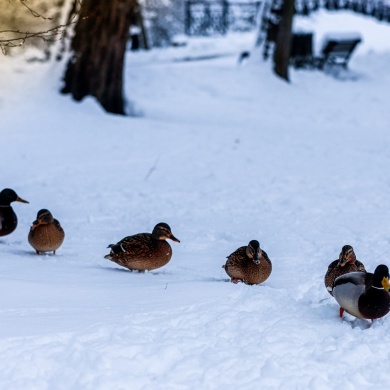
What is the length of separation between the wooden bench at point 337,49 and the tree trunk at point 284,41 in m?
3.22

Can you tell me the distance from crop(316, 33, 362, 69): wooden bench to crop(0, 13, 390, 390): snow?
38.0 inches

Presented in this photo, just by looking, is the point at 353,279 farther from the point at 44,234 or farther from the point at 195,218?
the point at 195,218

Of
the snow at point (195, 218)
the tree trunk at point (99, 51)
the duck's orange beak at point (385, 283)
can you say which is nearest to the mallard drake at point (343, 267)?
the snow at point (195, 218)

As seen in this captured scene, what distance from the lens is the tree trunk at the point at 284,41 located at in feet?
68.6

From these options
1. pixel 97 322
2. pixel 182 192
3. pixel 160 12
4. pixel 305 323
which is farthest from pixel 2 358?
pixel 160 12

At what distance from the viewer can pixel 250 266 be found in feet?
22.4

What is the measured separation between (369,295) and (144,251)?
241 cm

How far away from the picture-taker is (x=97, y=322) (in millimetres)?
5367

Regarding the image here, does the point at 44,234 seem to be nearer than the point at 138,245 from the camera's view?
No

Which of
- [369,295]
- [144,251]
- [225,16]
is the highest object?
[369,295]

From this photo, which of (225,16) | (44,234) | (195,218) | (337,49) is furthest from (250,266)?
(225,16)

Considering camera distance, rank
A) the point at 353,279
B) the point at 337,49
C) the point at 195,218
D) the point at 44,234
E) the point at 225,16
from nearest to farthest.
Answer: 1. the point at 353,279
2. the point at 44,234
3. the point at 195,218
4. the point at 337,49
5. the point at 225,16

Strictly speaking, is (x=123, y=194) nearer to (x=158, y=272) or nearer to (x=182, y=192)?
(x=182, y=192)

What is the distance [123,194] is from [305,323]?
631 cm
